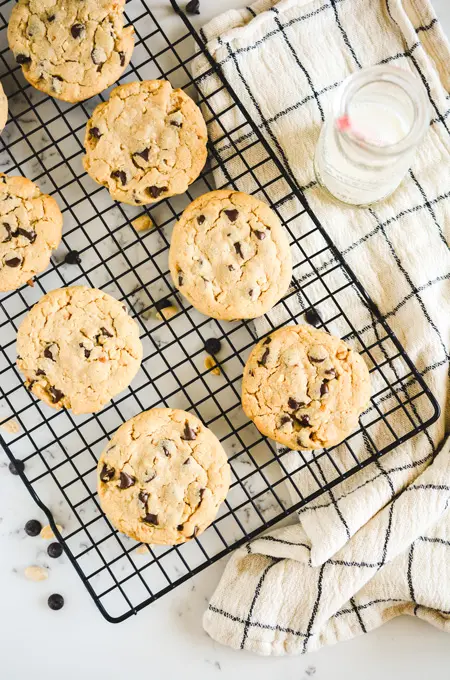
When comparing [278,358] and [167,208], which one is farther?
[167,208]

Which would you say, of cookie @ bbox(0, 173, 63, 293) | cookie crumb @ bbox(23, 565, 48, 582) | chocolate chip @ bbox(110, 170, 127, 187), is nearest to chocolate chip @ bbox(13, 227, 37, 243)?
cookie @ bbox(0, 173, 63, 293)

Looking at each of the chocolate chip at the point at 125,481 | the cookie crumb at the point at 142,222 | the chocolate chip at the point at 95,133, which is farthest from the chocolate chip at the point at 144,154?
the chocolate chip at the point at 125,481

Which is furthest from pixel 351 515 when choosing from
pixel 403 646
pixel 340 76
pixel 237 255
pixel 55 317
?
pixel 340 76

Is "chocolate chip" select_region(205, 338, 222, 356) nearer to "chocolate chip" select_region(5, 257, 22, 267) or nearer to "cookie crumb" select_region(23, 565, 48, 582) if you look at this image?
"chocolate chip" select_region(5, 257, 22, 267)

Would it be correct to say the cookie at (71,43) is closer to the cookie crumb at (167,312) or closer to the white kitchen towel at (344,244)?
the white kitchen towel at (344,244)

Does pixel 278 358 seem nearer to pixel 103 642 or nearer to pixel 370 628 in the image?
pixel 370 628

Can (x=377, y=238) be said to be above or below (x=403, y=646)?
above

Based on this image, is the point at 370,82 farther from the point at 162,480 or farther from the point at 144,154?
the point at 162,480
